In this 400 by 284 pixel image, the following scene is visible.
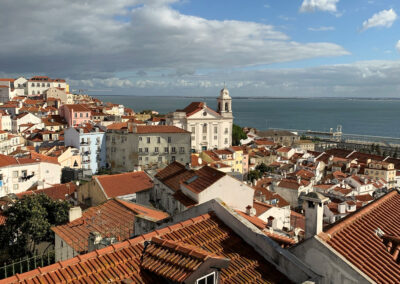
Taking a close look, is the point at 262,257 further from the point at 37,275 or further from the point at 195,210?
the point at 37,275

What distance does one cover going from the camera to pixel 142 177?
2305cm

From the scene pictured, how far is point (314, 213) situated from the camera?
567 cm

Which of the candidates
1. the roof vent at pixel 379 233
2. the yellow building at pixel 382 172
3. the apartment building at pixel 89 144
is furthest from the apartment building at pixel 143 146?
the roof vent at pixel 379 233

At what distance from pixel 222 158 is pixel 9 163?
32.5 metres

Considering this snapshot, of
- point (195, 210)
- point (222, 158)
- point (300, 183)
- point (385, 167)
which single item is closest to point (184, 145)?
point (222, 158)

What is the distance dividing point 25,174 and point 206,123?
137ft

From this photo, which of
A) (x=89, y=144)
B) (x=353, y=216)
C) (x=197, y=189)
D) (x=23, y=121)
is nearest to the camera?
(x=353, y=216)

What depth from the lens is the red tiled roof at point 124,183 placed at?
780 inches

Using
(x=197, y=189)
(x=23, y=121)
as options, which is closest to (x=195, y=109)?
(x=23, y=121)

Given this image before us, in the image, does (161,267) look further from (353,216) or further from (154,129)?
(154,129)

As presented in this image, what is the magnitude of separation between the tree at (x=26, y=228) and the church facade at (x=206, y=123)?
5143cm

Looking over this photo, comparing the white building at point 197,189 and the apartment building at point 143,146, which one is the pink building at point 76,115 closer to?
the apartment building at point 143,146

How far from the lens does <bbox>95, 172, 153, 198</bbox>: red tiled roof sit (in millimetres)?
19812

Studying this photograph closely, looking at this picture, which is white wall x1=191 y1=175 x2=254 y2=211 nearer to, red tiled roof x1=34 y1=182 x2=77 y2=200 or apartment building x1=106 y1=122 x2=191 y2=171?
red tiled roof x1=34 y1=182 x2=77 y2=200
